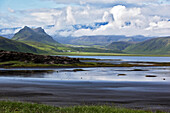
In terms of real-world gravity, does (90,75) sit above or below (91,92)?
above

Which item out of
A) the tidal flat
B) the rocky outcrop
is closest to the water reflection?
the tidal flat

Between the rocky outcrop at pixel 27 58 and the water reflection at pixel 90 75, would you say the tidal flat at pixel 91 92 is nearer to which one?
the water reflection at pixel 90 75

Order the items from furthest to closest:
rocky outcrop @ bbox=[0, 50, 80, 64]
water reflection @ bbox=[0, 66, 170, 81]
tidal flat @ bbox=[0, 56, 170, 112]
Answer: rocky outcrop @ bbox=[0, 50, 80, 64]
water reflection @ bbox=[0, 66, 170, 81]
tidal flat @ bbox=[0, 56, 170, 112]

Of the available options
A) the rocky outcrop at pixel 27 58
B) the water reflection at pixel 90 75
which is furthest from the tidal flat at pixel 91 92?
the rocky outcrop at pixel 27 58

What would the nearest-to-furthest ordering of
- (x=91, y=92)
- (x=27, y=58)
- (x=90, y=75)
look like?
(x=91, y=92)
(x=90, y=75)
(x=27, y=58)

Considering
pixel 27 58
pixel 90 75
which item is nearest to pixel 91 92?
pixel 90 75

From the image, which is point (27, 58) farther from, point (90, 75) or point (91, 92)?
point (91, 92)

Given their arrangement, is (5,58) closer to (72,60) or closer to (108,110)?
(72,60)

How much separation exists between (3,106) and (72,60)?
406ft

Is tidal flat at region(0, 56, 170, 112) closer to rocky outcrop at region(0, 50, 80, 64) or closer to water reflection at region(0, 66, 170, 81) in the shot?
water reflection at region(0, 66, 170, 81)

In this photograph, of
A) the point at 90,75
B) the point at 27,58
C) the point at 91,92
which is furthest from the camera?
the point at 27,58

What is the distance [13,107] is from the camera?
27094mm

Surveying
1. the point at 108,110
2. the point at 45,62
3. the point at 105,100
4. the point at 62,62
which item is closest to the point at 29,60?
the point at 45,62

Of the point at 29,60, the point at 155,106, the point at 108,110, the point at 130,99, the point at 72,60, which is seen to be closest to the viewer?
the point at 108,110
